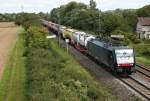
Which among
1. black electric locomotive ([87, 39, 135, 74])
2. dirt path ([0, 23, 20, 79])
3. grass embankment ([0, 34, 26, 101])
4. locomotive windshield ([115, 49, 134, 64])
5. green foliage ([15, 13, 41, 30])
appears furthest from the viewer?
green foliage ([15, 13, 41, 30])

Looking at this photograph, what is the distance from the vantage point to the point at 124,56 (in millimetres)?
35000

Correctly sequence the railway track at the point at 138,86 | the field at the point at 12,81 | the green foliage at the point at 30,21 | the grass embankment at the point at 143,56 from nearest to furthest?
the field at the point at 12,81
the railway track at the point at 138,86
the grass embankment at the point at 143,56
the green foliage at the point at 30,21

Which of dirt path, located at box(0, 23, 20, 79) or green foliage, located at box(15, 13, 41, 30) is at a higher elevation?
green foliage, located at box(15, 13, 41, 30)

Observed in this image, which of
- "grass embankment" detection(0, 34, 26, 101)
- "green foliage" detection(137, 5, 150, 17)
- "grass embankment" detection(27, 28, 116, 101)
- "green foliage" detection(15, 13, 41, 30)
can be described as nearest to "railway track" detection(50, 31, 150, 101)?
"grass embankment" detection(27, 28, 116, 101)

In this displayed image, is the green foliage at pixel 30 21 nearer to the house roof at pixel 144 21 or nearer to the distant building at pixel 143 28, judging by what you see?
the distant building at pixel 143 28

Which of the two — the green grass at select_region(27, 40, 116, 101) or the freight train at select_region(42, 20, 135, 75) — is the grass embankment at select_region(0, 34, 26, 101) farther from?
the freight train at select_region(42, 20, 135, 75)

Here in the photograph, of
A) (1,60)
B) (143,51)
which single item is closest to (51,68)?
(1,60)

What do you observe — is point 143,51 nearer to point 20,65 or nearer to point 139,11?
point 20,65

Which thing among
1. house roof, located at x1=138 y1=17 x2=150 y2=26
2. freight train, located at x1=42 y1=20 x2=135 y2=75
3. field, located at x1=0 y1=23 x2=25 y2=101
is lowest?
house roof, located at x1=138 y1=17 x2=150 y2=26

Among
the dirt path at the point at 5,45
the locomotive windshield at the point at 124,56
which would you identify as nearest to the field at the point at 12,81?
the dirt path at the point at 5,45

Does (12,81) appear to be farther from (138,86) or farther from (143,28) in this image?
(143,28)

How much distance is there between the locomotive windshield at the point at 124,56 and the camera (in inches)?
1374

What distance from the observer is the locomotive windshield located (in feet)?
115

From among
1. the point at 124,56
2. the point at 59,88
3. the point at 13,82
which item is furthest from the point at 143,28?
the point at 59,88
